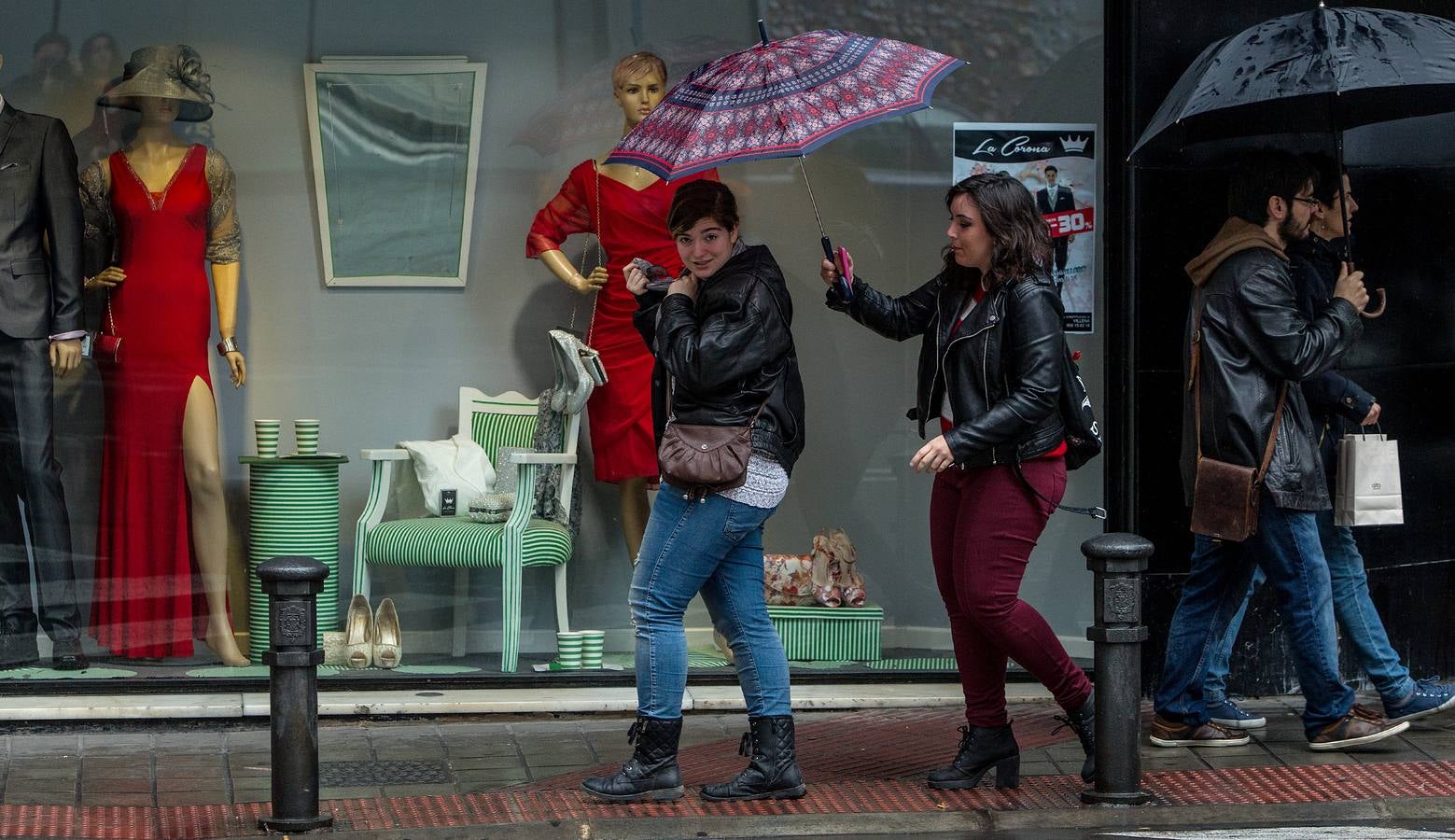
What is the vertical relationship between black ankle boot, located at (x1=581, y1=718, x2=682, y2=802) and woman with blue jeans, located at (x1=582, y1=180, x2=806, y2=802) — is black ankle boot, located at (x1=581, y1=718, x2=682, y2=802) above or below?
below

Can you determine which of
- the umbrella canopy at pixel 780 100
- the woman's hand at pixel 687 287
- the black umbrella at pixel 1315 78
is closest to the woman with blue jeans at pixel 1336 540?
the black umbrella at pixel 1315 78

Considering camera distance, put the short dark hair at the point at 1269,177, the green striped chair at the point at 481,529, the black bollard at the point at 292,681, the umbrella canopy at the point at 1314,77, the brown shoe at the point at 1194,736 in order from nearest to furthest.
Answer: the black bollard at the point at 292,681 → the umbrella canopy at the point at 1314,77 → the short dark hair at the point at 1269,177 → the brown shoe at the point at 1194,736 → the green striped chair at the point at 481,529

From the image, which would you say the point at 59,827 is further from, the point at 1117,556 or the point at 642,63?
the point at 642,63

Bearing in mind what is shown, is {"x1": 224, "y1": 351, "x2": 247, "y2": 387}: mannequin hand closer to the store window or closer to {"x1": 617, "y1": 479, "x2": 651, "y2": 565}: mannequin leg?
the store window

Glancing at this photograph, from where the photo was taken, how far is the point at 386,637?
8047 mm

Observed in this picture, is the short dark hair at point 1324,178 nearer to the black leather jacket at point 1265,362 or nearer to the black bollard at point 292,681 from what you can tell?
the black leather jacket at point 1265,362

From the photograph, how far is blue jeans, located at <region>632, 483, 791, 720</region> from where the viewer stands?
19.7 feet

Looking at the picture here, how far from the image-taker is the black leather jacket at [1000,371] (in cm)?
591

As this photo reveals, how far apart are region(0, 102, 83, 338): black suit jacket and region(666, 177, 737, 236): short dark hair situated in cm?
300

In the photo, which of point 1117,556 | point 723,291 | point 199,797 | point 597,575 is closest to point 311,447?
point 597,575

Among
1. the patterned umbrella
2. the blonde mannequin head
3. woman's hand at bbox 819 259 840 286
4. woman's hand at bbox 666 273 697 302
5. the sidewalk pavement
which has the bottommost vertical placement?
the sidewalk pavement

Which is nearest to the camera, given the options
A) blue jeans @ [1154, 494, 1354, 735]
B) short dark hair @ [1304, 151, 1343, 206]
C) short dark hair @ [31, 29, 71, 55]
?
blue jeans @ [1154, 494, 1354, 735]

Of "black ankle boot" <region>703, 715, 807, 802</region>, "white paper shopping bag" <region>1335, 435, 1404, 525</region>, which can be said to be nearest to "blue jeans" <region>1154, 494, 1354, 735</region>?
"white paper shopping bag" <region>1335, 435, 1404, 525</region>

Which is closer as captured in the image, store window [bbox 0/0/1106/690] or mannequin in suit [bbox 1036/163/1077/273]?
store window [bbox 0/0/1106/690]
